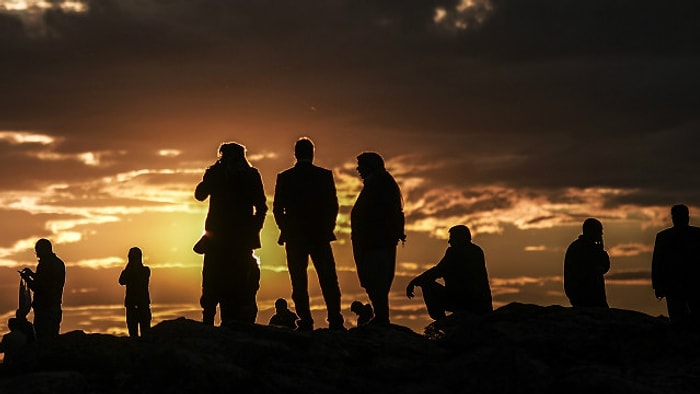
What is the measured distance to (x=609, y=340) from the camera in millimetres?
16141

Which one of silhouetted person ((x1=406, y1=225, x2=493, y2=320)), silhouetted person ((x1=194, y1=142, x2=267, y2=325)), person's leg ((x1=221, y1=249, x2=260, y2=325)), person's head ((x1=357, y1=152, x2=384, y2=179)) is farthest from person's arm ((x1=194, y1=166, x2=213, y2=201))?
silhouetted person ((x1=406, y1=225, x2=493, y2=320))

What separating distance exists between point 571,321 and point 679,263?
2.92m

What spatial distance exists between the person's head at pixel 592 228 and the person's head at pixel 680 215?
1.31 meters

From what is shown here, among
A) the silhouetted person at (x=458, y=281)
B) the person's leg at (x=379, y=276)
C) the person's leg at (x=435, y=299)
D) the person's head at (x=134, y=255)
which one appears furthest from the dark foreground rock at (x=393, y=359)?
the person's head at (x=134, y=255)

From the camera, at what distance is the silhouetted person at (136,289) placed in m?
26.5

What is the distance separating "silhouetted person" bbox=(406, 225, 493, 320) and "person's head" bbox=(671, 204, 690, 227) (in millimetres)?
2922

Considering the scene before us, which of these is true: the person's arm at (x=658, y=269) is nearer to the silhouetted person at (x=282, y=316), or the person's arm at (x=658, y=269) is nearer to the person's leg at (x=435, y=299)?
the person's leg at (x=435, y=299)

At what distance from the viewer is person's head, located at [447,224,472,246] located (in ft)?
63.6

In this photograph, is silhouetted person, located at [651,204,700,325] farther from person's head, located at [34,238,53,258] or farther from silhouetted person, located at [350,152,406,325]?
person's head, located at [34,238,53,258]

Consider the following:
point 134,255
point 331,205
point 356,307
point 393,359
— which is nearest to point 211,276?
point 331,205

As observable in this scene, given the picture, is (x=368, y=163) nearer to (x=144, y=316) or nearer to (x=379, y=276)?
(x=379, y=276)

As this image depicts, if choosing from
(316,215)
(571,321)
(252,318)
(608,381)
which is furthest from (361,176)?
(608,381)

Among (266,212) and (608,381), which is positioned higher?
(266,212)

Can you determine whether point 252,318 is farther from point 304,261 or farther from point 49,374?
point 49,374
